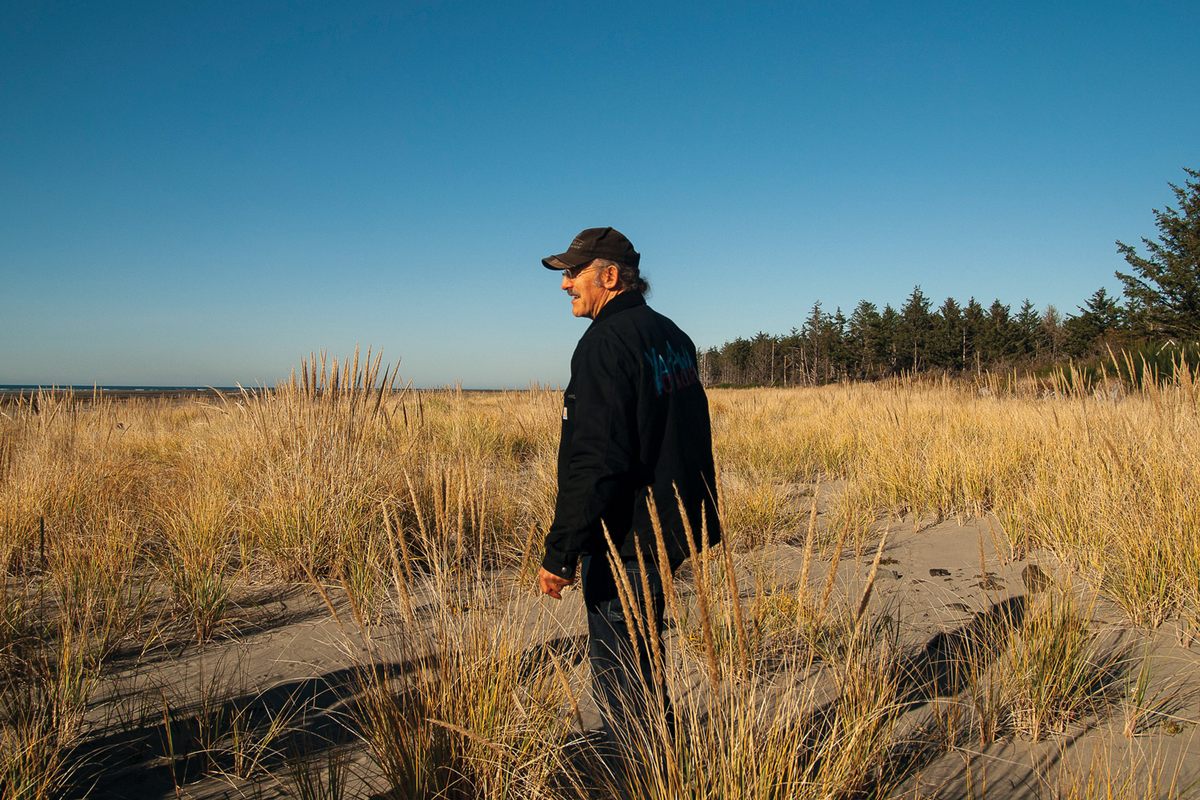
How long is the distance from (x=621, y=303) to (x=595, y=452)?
0.56 metres

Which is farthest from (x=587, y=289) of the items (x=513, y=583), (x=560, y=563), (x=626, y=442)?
(x=513, y=583)

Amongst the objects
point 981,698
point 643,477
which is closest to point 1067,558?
point 981,698

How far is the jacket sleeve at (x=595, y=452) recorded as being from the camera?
173 cm

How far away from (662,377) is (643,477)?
0.32m

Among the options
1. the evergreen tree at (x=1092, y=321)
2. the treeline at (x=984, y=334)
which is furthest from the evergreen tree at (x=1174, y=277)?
the evergreen tree at (x=1092, y=321)

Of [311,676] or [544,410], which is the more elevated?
[544,410]

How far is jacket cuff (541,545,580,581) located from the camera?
1.74m

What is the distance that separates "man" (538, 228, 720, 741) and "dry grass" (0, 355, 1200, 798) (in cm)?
14

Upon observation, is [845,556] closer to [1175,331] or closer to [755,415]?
[755,415]

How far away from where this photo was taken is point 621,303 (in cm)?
204

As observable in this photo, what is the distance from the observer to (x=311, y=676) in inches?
105

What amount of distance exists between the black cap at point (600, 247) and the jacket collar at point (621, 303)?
0.15 m

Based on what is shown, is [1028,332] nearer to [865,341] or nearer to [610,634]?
[865,341]

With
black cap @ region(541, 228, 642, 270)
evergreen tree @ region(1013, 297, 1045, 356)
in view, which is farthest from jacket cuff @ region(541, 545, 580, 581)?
evergreen tree @ region(1013, 297, 1045, 356)
